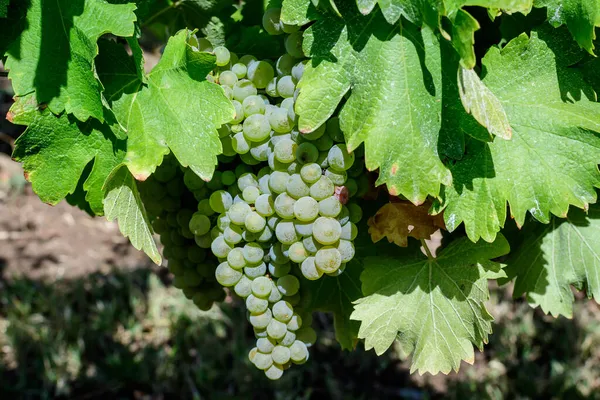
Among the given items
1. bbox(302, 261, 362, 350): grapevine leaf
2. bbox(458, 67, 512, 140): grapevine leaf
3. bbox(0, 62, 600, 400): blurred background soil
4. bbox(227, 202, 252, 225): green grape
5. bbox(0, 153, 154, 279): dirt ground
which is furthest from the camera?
bbox(0, 153, 154, 279): dirt ground

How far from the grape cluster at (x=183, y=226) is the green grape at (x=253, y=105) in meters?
0.15

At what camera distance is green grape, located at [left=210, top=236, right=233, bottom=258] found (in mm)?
1115

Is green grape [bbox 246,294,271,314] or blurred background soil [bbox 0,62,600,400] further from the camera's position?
blurred background soil [bbox 0,62,600,400]

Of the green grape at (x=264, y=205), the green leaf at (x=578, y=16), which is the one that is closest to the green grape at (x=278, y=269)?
the green grape at (x=264, y=205)

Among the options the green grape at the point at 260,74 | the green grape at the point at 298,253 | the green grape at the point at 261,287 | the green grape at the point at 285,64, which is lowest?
the green grape at the point at 261,287

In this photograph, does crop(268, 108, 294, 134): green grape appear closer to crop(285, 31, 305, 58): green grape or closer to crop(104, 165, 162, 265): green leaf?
crop(285, 31, 305, 58): green grape

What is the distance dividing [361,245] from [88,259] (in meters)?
3.20

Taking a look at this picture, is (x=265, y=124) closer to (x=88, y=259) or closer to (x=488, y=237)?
(x=488, y=237)

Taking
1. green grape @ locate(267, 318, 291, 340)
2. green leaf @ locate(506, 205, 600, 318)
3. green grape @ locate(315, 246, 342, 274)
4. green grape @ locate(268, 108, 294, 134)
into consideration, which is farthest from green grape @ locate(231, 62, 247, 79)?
green leaf @ locate(506, 205, 600, 318)

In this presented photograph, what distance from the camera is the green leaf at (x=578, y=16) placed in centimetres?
92

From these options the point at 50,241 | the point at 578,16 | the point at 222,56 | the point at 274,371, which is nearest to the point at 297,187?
the point at 222,56

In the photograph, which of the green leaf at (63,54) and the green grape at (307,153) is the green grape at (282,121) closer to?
the green grape at (307,153)

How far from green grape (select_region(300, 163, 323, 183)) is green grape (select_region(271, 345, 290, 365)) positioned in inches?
12.8

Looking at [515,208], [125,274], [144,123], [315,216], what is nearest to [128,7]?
[144,123]
